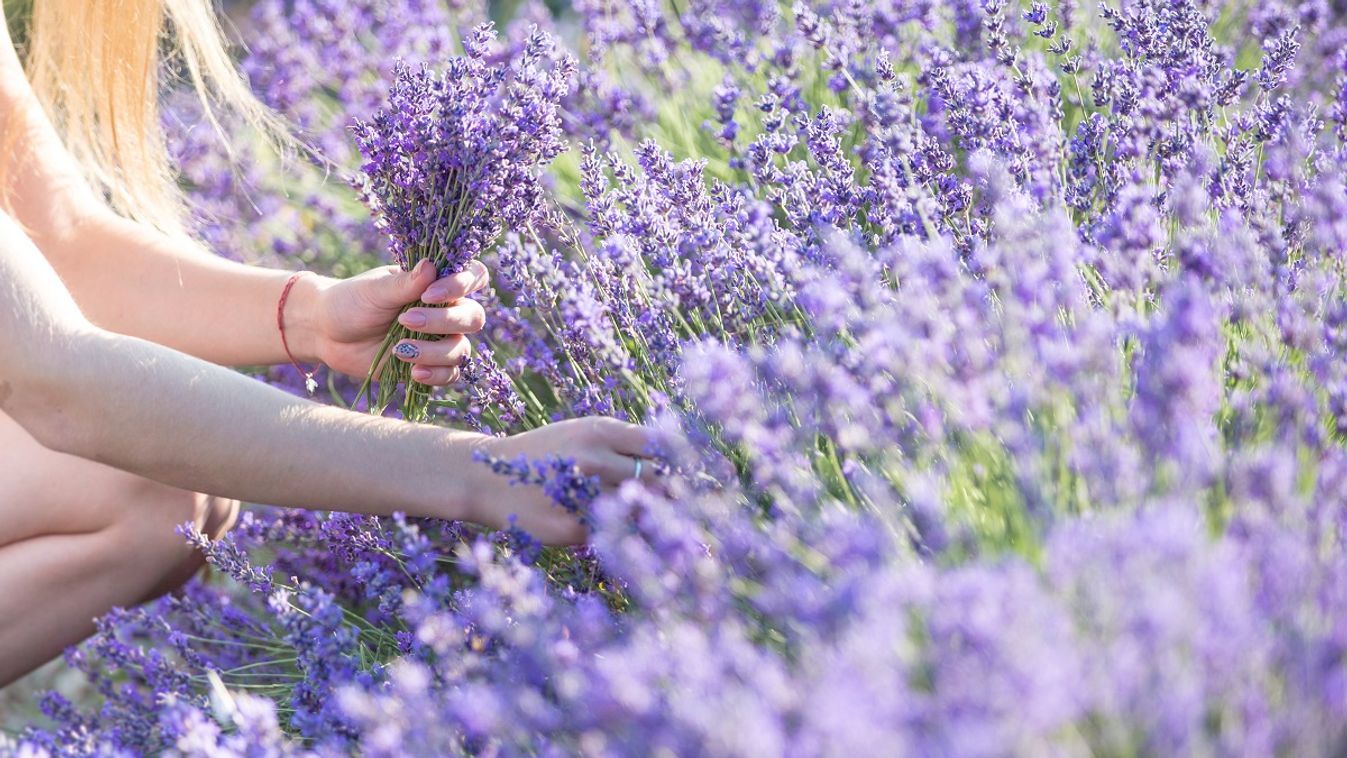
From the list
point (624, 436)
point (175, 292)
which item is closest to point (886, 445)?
point (624, 436)

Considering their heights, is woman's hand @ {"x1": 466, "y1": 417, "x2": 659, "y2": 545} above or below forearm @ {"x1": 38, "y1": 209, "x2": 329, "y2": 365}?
above

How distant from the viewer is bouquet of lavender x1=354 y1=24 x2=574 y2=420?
5.43ft

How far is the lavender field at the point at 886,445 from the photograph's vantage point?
32.4 inches

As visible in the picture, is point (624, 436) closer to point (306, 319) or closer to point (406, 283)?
point (406, 283)

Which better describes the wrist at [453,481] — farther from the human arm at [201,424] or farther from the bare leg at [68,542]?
the bare leg at [68,542]

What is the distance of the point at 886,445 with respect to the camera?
121 cm

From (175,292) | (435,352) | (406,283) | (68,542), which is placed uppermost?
(406,283)

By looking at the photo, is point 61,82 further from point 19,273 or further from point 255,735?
Answer: point 255,735

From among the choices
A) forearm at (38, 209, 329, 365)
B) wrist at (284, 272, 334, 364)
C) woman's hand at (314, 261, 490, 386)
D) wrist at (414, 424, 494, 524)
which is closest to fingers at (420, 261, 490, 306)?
woman's hand at (314, 261, 490, 386)

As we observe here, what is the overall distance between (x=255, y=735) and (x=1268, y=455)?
93 centimetres

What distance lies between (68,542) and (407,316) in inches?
30.0

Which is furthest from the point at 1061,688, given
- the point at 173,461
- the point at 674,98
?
the point at 674,98

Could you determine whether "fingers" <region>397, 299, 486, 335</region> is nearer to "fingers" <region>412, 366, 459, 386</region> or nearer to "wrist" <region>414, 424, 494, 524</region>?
"fingers" <region>412, 366, 459, 386</region>

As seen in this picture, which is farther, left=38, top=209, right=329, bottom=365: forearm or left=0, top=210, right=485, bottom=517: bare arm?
left=38, top=209, right=329, bottom=365: forearm
